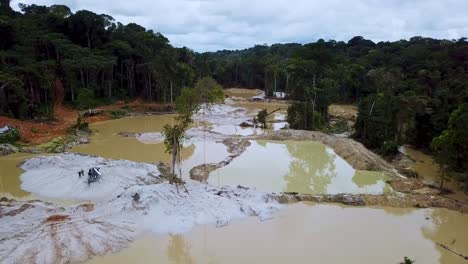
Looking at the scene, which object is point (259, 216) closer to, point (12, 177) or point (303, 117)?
point (12, 177)

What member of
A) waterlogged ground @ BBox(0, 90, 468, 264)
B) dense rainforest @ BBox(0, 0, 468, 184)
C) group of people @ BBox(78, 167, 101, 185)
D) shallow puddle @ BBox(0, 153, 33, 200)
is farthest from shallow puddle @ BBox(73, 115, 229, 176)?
dense rainforest @ BBox(0, 0, 468, 184)

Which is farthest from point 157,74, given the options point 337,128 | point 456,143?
point 456,143

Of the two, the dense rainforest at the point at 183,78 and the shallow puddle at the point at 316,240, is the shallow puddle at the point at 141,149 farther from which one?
the dense rainforest at the point at 183,78

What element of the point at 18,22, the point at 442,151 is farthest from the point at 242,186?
the point at 18,22

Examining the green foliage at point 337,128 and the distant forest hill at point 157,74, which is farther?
the green foliage at point 337,128

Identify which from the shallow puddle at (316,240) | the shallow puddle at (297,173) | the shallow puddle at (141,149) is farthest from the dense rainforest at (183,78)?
the shallow puddle at (141,149)

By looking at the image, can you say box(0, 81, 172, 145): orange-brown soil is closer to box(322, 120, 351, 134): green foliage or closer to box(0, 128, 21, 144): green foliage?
box(0, 128, 21, 144): green foliage

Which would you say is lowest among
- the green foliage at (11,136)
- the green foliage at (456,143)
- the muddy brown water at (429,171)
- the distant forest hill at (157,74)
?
the muddy brown water at (429,171)
